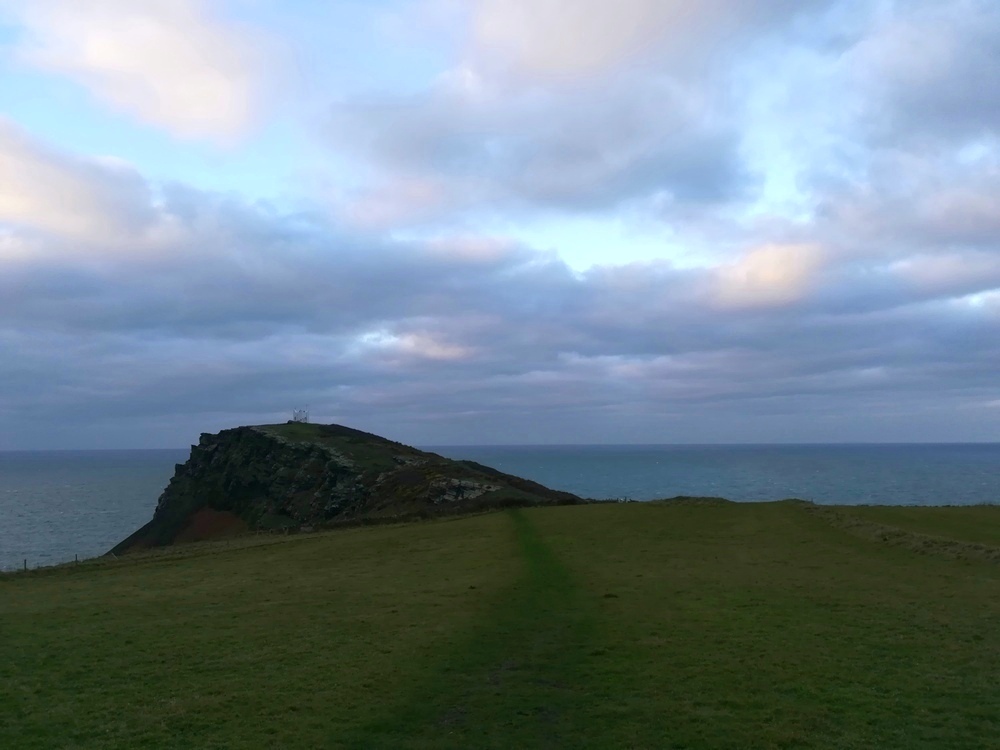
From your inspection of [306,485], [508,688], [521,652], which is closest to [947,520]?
[521,652]

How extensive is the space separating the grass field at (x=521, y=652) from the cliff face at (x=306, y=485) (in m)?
35.3

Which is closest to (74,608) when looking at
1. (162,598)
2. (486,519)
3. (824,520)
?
(162,598)

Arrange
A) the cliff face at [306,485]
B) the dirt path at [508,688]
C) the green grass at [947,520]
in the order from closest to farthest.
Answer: the dirt path at [508,688], the green grass at [947,520], the cliff face at [306,485]

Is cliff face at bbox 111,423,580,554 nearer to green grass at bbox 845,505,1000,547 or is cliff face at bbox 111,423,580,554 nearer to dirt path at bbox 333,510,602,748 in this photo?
green grass at bbox 845,505,1000,547

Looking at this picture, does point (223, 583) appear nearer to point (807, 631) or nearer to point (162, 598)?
point (162, 598)

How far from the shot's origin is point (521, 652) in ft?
73.0

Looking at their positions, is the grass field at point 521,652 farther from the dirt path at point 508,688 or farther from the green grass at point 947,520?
the green grass at point 947,520

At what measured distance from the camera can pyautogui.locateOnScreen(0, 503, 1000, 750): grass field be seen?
16.2 meters

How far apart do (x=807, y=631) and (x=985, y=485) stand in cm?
18369

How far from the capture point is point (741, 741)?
599 inches

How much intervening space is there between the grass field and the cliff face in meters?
35.3

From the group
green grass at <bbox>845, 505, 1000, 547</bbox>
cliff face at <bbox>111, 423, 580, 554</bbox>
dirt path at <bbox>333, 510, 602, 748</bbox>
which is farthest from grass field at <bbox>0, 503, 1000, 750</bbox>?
cliff face at <bbox>111, 423, 580, 554</bbox>

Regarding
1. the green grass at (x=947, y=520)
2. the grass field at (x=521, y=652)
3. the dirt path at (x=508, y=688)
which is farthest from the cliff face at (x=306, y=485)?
the dirt path at (x=508, y=688)

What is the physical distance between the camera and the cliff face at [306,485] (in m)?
80.7
